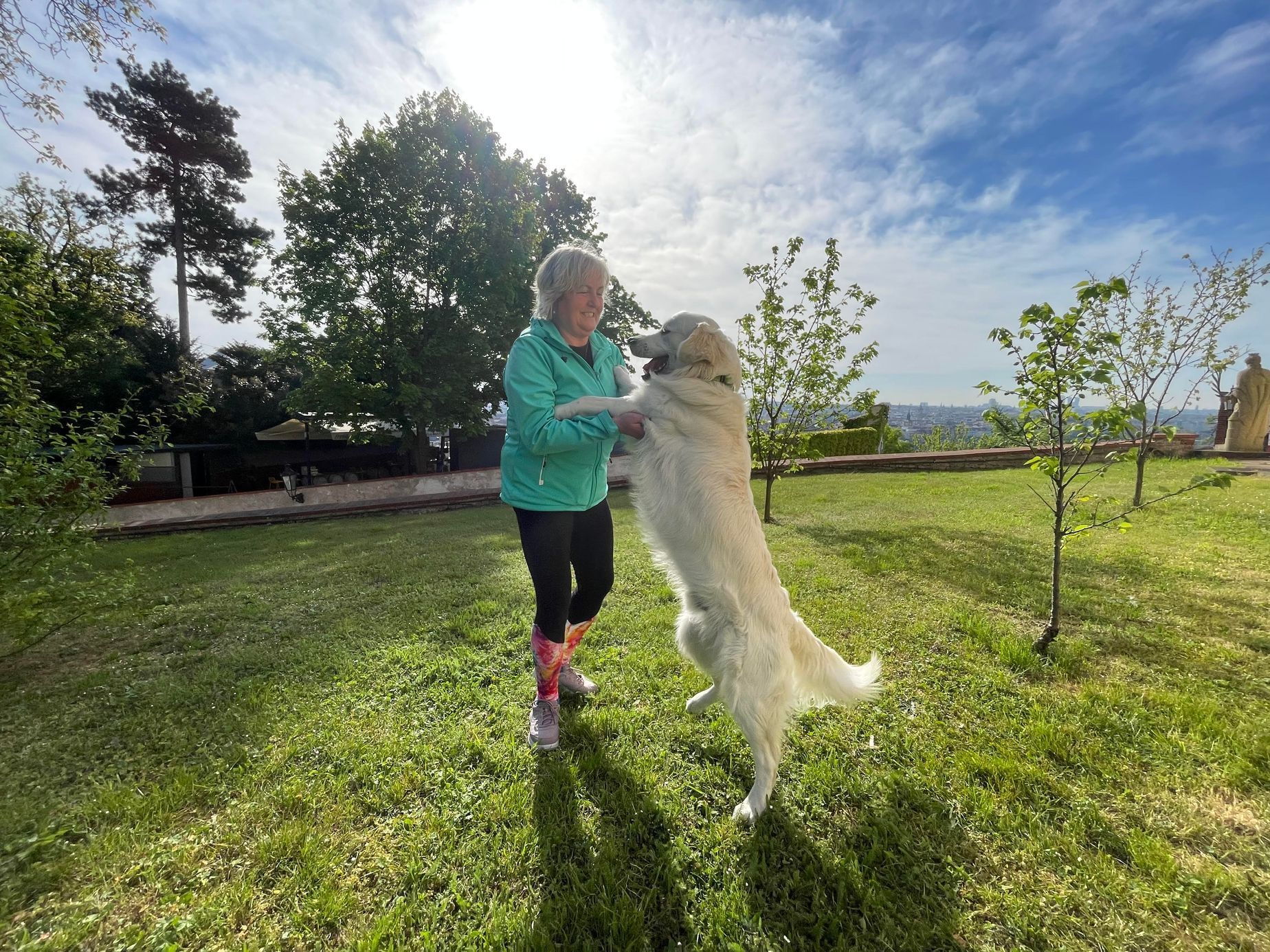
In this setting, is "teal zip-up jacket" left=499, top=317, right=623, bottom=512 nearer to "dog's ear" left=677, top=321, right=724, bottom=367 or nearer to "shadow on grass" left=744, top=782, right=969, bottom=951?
"dog's ear" left=677, top=321, right=724, bottom=367

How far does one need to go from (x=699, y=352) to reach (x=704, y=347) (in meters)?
0.03

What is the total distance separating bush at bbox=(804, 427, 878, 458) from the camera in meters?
15.1

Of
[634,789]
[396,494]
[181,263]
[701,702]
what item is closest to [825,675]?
[701,702]

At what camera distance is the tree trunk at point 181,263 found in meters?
15.6

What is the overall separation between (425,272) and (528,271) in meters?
2.84

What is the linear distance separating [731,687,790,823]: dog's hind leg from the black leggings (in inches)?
37.0

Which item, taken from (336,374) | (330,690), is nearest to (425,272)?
(336,374)

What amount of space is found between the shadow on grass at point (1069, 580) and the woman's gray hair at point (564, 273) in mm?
4091

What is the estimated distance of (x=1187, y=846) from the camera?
1738 mm

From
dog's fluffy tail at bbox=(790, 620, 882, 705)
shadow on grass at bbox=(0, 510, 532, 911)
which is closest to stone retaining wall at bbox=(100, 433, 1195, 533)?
shadow on grass at bbox=(0, 510, 532, 911)

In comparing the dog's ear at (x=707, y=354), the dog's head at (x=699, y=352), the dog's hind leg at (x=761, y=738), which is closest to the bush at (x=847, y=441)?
the dog's head at (x=699, y=352)

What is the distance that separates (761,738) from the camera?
6.63ft

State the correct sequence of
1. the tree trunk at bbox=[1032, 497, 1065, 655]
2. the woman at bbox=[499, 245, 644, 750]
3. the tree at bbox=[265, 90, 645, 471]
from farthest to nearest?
the tree at bbox=[265, 90, 645, 471] → the tree trunk at bbox=[1032, 497, 1065, 655] → the woman at bbox=[499, 245, 644, 750]

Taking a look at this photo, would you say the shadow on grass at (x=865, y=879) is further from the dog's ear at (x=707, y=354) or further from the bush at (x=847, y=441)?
the bush at (x=847, y=441)
